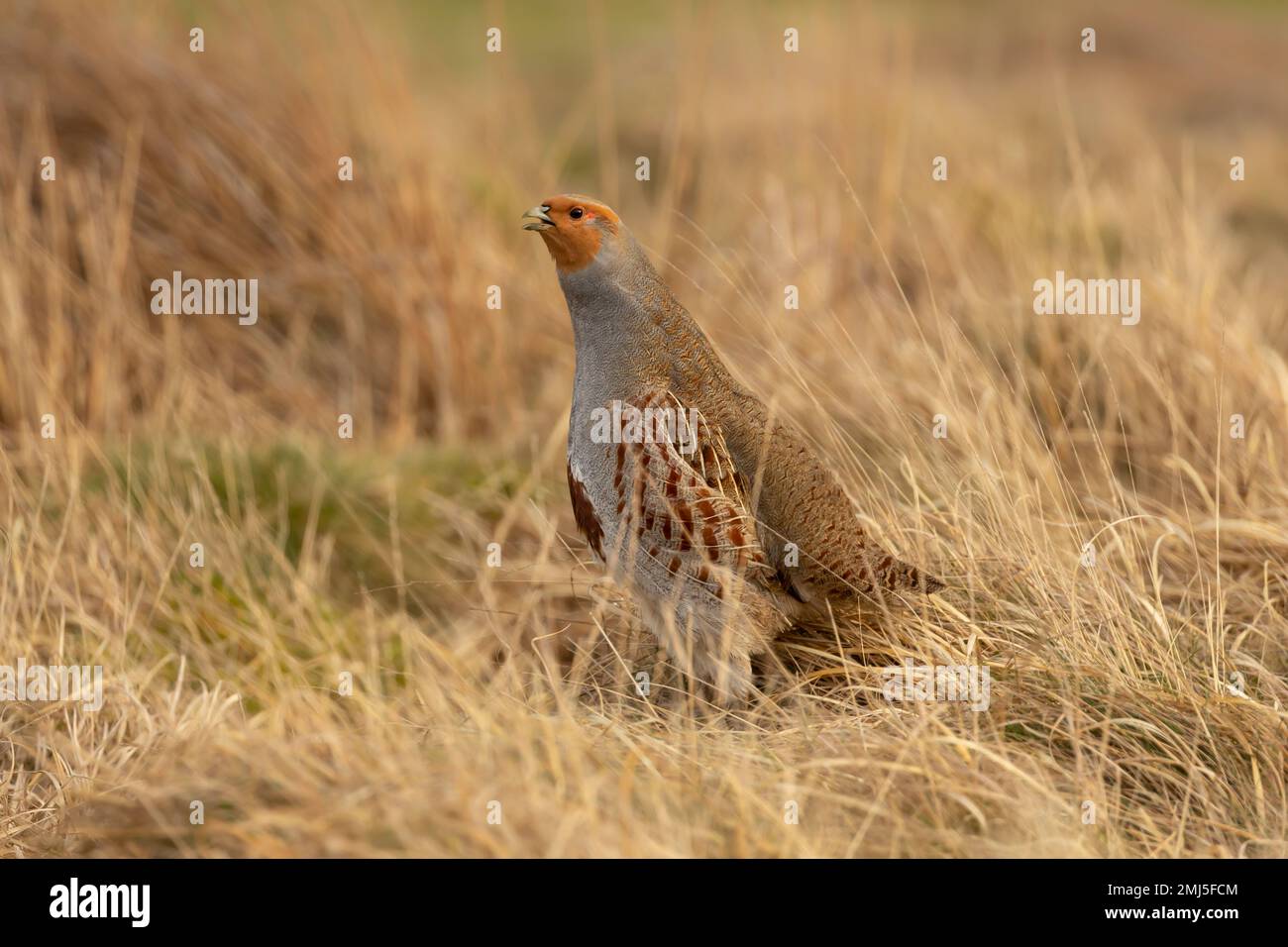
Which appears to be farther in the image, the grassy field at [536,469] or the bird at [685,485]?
the bird at [685,485]

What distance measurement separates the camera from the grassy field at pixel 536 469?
116 inches

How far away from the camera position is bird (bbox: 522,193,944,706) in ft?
11.0

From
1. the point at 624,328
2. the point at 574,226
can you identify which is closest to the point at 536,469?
the point at 624,328

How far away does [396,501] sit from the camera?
17.5ft

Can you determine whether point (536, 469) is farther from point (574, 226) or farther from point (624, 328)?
point (574, 226)

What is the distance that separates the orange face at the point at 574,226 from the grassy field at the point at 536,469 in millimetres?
747

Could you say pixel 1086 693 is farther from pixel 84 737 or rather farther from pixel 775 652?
pixel 84 737

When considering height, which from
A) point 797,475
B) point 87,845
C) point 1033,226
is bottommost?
point 87,845

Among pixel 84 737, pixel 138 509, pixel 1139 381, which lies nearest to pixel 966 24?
pixel 1139 381

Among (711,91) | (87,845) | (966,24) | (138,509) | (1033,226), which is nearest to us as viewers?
(87,845)

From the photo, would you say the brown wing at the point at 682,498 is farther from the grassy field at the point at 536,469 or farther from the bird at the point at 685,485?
the grassy field at the point at 536,469

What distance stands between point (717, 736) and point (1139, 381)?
2545 millimetres

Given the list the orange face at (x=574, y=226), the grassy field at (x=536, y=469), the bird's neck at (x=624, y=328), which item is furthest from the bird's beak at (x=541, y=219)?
the grassy field at (x=536, y=469)

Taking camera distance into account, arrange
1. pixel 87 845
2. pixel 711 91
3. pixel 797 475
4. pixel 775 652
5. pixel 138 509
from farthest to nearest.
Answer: pixel 711 91
pixel 138 509
pixel 775 652
pixel 797 475
pixel 87 845
